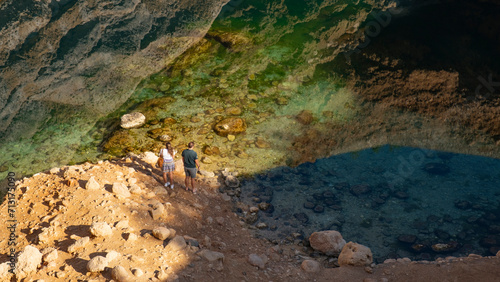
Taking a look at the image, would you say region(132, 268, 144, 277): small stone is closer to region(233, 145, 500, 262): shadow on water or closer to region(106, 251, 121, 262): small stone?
region(106, 251, 121, 262): small stone

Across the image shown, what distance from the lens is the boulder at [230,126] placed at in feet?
35.6

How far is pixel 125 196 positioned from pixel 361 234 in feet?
15.8

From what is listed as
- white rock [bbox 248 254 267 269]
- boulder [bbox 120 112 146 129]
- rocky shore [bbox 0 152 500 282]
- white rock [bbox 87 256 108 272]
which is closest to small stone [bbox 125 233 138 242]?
rocky shore [bbox 0 152 500 282]

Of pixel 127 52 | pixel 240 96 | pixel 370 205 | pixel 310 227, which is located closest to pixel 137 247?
pixel 310 227

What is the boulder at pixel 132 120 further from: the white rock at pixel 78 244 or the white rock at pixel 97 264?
the white rock at pixel 97 264

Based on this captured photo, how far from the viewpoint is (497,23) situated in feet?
54.6

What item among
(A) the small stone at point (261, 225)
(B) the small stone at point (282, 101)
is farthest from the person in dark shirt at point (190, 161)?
(B) the small stone at point (282, 101)

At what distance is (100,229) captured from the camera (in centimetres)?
634

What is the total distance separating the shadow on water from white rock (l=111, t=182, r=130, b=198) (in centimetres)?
261

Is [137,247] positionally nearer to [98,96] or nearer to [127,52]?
[98,96]

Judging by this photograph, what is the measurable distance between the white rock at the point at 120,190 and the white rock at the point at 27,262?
1.93 m

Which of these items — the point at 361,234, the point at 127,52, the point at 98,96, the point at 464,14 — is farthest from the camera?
the point at 464,14

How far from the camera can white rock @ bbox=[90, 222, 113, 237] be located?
20.8ft

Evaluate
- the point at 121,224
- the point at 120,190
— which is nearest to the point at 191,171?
the point at 120,190
